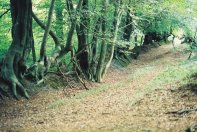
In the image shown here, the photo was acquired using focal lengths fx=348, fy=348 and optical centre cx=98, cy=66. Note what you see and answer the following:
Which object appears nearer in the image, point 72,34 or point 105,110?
point 105,110

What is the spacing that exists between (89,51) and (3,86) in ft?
24.0

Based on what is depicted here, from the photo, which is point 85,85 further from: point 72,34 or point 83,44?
point 72,34

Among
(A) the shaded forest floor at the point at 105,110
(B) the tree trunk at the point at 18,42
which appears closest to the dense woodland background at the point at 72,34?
(B) the tree trunk at the point at 18,42

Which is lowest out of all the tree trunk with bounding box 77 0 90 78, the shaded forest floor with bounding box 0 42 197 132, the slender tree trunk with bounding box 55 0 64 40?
the shaded forest floor with bounding box 0 42 197 132

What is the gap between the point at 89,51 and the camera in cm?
2394

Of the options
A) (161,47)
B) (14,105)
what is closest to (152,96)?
(14,105)

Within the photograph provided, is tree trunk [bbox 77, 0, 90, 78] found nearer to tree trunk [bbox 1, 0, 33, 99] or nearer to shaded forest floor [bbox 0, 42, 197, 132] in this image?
shaded forest floor [bbox 0, 42, 197, 132]

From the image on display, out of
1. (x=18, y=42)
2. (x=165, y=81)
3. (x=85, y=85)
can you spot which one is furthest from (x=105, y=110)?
(x=18, y=42)

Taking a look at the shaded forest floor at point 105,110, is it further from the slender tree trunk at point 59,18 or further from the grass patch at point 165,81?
the slender tree trunk at point 59,18

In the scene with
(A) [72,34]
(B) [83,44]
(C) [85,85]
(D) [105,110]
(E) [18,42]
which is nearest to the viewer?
(D) [105,110]

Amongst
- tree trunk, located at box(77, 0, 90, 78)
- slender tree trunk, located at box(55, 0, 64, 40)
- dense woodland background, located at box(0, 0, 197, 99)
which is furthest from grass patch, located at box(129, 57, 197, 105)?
slender tree trunk, located at box(55, 0, 64, 40)

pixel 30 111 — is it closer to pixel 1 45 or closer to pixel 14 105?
pixel 14 105

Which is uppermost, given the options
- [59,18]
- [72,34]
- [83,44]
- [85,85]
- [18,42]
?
[59,18]

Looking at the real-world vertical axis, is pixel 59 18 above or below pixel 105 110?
above
